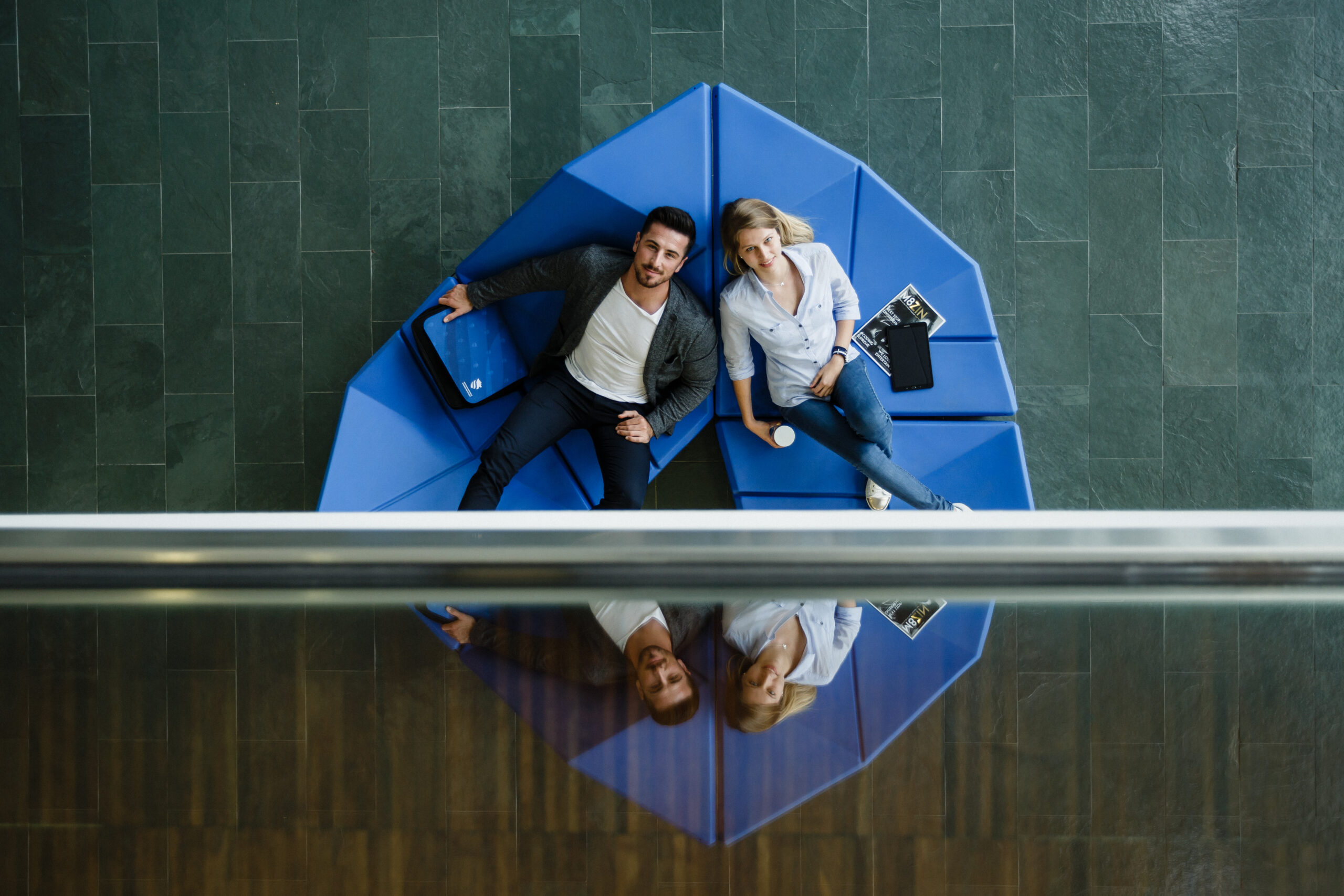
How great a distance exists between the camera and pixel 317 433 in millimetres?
2721

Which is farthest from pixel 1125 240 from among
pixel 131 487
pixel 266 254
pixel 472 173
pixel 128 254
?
pixel 131 487

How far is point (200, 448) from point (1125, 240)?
11.4ft

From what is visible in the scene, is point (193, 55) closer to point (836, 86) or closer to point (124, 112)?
point (124, 112)

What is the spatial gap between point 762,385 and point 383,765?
1.84 meters

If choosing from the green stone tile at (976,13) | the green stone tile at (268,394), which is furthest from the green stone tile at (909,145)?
the green stone tile at (268,394)

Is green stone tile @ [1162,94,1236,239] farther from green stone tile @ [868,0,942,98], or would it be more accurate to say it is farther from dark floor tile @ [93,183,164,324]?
dark floor tile @ [93,183,164,324]

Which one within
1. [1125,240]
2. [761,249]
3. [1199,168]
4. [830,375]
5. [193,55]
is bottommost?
[830,375]

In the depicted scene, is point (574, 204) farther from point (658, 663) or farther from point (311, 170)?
point (658, 663)

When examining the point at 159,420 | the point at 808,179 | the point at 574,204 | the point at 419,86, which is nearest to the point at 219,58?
the point at 419,86

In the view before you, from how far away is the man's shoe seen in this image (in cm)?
216

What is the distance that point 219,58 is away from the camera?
2.68 metres

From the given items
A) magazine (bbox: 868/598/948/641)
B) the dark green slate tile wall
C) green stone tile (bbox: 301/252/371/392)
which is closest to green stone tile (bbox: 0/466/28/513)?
the dark green slate tile wall

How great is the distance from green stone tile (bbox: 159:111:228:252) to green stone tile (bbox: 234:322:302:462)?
37 cm

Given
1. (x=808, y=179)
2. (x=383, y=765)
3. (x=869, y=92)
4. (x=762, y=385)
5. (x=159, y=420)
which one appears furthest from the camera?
(x=159, y=420)
